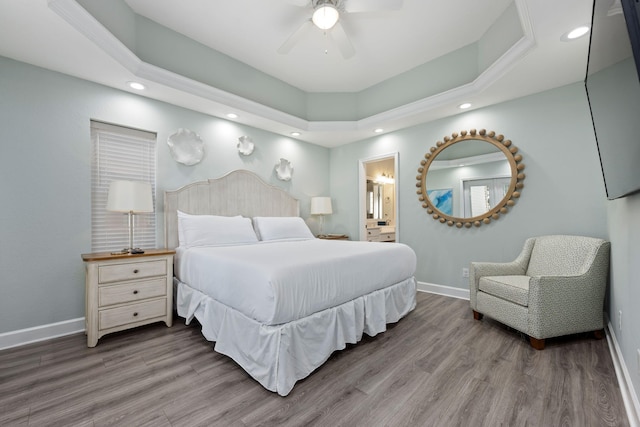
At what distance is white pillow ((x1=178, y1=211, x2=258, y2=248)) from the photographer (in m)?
2.96

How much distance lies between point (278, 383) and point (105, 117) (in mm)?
3055

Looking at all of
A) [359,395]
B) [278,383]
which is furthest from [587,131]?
[278,383]

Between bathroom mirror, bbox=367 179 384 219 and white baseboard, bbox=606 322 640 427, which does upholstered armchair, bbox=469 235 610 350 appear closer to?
white baseboard, bbox=606 322 640 427

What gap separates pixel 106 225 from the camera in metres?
2.85

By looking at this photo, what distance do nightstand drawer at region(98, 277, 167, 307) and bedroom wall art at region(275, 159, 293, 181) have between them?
235 cm

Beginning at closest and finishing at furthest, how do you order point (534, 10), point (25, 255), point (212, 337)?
point (534, 10), point (212, 337), point (25, 255)

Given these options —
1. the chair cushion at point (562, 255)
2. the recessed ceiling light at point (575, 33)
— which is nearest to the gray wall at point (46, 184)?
the recessed ceiling light at point (575, 33)

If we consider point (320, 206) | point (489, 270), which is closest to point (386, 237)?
point (320, 206)

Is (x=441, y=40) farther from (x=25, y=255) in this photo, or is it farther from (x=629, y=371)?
(x=25, y=255)

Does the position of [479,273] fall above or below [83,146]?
below

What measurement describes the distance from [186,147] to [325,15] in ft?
7.20

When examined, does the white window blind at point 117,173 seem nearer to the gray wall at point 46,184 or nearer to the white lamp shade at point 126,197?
the gray wall at point 46,184

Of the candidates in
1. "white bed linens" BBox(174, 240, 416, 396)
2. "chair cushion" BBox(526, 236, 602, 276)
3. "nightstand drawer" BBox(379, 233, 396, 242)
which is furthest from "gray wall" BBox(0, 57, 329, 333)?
"nightstand drawer" BBox(379, 233, 396, 242)

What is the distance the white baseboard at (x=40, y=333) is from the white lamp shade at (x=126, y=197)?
3.78 ft
